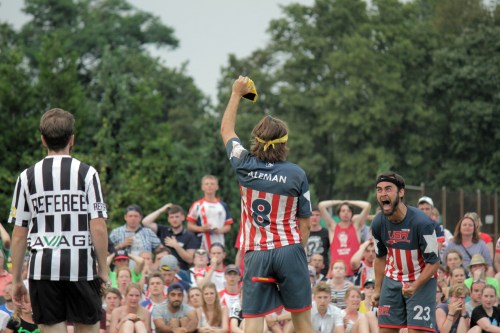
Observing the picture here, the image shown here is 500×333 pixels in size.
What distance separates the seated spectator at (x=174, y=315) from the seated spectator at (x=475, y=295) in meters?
3.58

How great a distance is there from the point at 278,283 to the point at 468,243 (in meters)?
7.47

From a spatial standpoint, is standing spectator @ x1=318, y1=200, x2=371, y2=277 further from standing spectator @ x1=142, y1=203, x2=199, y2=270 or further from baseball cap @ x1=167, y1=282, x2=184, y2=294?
baseball cap @ x1=167, y1=282, x2=184, y2=294

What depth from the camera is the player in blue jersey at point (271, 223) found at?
10.0 m

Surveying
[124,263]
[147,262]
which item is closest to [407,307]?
[124,263]

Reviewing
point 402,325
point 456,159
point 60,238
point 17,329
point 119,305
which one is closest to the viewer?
point 60,238

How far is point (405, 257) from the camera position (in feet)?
37.6

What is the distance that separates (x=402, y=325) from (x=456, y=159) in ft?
154

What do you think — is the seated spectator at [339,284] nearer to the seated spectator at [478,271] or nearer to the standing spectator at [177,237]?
the seated spectator at [478,271]

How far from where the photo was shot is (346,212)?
58.1 ft

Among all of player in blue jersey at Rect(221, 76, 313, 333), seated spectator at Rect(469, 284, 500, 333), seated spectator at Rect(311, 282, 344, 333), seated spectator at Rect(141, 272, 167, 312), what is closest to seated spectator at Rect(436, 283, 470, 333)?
seated spectator at Rect(469, 284, 500, 333)

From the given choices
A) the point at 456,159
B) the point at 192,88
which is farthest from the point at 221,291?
the point at 192,88

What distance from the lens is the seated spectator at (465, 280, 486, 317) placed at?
15031mm

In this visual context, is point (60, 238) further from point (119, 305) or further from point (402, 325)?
point (119, 305)

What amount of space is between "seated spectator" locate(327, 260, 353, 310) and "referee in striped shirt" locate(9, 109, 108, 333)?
23.9 feet
